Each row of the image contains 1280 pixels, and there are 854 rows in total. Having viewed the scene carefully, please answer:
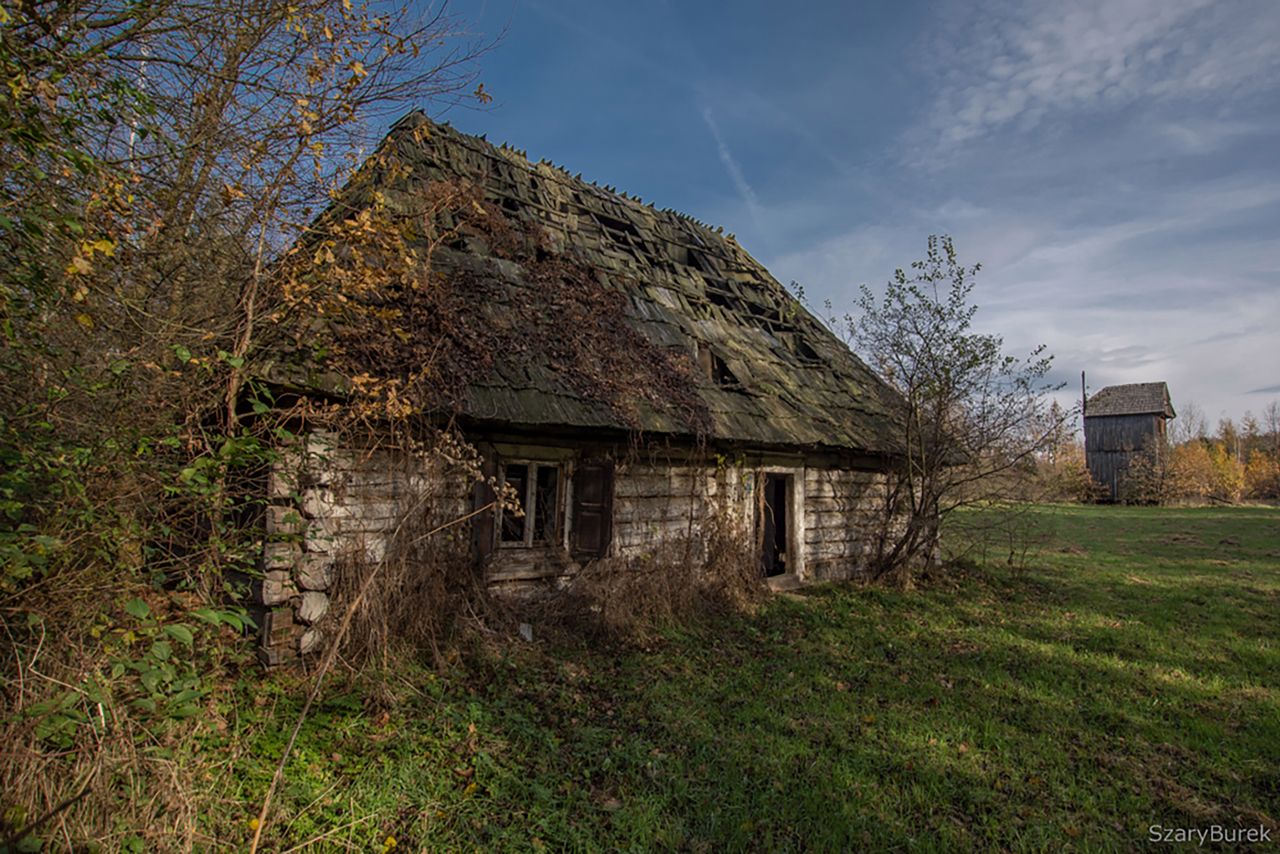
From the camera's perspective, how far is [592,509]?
6785 millimetres

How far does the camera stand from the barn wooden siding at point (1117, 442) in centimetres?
3114

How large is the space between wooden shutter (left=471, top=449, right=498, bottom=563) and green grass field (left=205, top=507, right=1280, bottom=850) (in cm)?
98

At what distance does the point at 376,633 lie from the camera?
15.6 feet

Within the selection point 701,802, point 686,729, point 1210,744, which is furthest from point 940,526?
point 701,802

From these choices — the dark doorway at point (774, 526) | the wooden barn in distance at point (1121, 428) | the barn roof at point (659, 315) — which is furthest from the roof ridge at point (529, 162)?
the wooden barn in distance at point (1121, 428)

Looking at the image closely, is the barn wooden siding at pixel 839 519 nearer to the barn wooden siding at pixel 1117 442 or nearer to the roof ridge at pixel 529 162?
the roof ridge at pixel 529 162

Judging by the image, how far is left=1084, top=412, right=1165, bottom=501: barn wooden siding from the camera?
31.1m

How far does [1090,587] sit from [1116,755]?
683cm

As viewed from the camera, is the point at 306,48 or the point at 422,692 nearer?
the point at 306,48

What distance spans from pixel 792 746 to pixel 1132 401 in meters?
37.7

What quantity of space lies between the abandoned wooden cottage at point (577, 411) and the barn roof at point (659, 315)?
0.12ft

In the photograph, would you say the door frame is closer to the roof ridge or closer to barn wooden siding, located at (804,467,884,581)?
barn wooden siding, located at (804,467,884,581)

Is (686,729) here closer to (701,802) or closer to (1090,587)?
(701,802)

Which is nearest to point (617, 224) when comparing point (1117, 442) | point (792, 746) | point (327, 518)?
point (327, 518)
